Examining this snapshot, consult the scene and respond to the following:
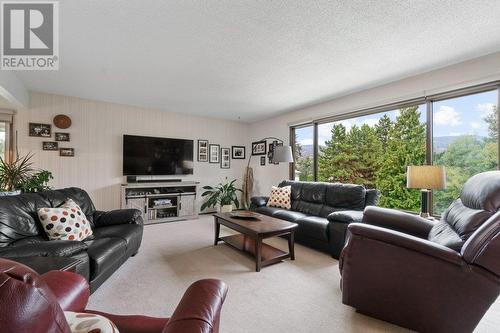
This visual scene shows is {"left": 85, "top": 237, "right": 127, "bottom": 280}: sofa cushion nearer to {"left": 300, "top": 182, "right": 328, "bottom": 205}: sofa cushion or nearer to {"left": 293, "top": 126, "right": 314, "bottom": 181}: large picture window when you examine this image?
{"left": 300, "top": 182, "right": 328, "bottom": 205}: sofa cushion

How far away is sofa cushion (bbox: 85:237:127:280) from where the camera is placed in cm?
188

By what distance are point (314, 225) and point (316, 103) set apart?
7.99ft

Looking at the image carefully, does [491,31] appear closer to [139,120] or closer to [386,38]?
[386,38]

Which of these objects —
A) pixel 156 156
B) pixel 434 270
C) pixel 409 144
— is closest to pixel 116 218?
pixel 156 156

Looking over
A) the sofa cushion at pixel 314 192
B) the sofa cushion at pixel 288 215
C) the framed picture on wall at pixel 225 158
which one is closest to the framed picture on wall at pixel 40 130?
the framed picture on wall at pixel 225 158

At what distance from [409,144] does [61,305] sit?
155 inches

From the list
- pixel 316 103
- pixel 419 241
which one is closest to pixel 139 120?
pixel 316 103

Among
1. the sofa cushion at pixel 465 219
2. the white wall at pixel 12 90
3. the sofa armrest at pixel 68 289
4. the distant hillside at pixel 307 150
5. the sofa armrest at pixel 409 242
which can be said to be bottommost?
the sofa armrest at pixel 68 289

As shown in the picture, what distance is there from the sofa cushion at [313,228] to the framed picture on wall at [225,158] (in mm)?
3098

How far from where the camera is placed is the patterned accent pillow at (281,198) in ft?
13.3

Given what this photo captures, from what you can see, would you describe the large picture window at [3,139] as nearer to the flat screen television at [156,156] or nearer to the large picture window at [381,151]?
the flat screen television at [156,156]

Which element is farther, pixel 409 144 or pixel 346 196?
pixel 346 196

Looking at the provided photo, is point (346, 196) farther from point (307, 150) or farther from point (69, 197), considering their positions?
point (69, 197)

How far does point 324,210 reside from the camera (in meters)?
3.59
